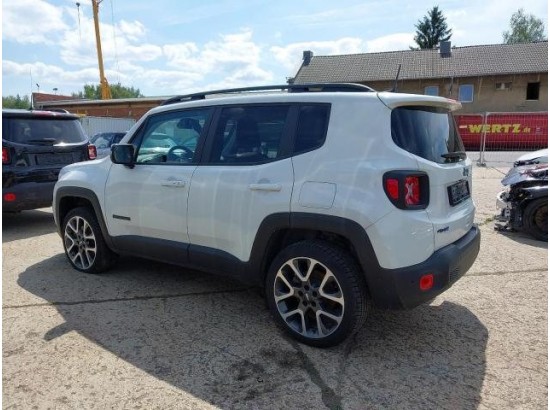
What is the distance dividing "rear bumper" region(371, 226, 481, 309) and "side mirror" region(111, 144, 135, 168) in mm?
2458

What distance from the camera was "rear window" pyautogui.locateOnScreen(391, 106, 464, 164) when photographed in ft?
9.18

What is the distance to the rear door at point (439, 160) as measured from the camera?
279 centimetres

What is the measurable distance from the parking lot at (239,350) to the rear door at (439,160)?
0.84m

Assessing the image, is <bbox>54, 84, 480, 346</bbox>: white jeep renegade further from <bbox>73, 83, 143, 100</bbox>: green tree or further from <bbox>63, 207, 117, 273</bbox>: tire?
<bbox>73, 83, 143, 100</bbox>: green tree

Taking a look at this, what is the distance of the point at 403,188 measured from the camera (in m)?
2.65

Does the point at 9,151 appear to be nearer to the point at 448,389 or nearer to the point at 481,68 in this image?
the point at 448,389

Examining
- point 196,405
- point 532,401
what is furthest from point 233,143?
point 532,401

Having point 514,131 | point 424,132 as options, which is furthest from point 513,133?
point 424,132

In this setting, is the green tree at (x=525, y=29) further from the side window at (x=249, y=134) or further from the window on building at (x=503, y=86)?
the side window at (x=249, y=134)

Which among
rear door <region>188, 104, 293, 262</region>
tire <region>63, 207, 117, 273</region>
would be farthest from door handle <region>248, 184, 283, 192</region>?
tire <region>63, 207, 117, 273</region>

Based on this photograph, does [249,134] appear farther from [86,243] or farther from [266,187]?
[86,243]

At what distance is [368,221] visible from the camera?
2.70 metres

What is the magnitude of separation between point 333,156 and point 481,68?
3336cm

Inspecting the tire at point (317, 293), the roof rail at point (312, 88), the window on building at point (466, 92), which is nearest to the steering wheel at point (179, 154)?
the roof rail at point (312, 88)
